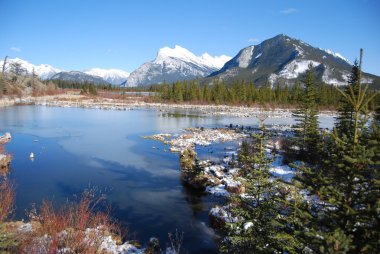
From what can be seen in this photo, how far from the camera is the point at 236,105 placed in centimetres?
11012

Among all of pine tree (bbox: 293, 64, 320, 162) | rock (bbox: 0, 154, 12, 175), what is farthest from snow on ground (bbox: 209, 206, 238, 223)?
rock (bbox: 0, 154, 12, 175)

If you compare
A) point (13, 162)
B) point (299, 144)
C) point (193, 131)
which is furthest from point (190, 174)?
point (193, 131)

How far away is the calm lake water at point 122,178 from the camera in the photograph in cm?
1598

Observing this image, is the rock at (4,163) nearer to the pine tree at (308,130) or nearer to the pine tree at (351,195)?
the pine tree at (351,195)

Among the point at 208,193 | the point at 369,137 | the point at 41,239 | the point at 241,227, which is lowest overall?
the point at 208,193

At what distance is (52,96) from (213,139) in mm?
94846

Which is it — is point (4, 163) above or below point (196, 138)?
below

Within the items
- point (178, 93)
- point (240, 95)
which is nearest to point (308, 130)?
point (240, 95)

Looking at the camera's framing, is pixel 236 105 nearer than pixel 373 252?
No

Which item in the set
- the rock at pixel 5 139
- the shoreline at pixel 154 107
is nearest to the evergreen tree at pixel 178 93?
the shoreline at pixel 154 107

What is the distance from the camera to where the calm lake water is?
16.0 meters

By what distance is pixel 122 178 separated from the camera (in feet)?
76.9

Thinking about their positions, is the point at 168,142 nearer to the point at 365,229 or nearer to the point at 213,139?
the point at 213,139

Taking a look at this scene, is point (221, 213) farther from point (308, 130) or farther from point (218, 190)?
point (308, 130)
